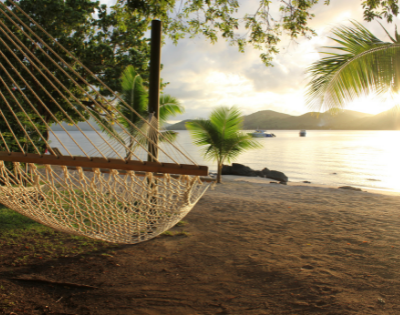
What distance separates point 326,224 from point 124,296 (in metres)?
2.33

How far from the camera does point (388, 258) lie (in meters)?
2.34

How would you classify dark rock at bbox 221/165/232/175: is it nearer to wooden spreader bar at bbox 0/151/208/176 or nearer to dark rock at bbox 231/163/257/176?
dark rock at bbox 231/163/257/176

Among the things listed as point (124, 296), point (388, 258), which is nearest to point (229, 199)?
point (388, 258)

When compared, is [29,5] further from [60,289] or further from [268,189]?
[60,289]

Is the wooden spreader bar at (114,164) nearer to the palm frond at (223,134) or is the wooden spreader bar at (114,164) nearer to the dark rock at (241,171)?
the palm frond at (223,134)

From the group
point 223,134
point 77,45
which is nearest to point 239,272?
point 223,134

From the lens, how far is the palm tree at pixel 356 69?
3320 millimetres

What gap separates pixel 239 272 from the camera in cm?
208

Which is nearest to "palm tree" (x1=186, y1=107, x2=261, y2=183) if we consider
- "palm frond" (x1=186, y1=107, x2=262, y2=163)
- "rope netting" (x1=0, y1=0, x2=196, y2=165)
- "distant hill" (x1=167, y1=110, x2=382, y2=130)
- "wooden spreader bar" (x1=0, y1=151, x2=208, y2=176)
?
"palm frond" (x1=186, y1=107, x2=262, y2=163)

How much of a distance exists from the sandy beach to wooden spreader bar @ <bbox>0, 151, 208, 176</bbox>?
0.75m

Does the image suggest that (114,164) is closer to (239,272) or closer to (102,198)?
(102,198)

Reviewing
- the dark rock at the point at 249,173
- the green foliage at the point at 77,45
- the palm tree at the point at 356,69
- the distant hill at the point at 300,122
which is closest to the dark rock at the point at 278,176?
the dark rock at the point at 249,173

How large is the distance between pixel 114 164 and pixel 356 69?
310 cm

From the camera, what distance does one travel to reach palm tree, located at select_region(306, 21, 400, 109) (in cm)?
332
